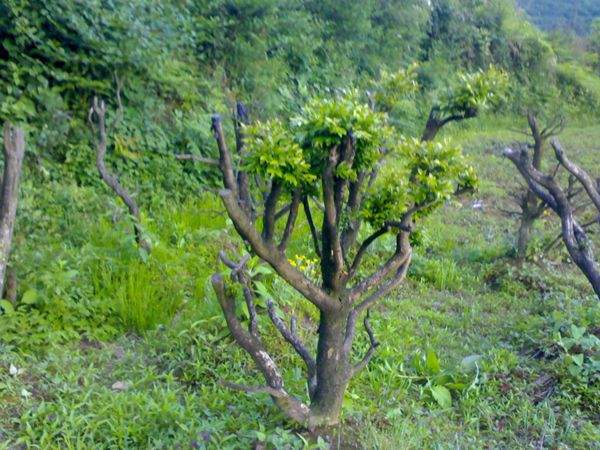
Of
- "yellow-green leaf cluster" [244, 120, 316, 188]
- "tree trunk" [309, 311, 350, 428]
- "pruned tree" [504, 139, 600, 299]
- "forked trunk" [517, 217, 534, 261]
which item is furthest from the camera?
"forked trunk" [517, 217, 534, 261]

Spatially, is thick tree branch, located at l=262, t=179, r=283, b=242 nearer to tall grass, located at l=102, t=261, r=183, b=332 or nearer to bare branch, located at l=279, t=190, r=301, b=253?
bare branch, located at l=279, t=190, r=301, b=253

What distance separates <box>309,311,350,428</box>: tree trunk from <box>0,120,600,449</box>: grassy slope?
168 millimetres

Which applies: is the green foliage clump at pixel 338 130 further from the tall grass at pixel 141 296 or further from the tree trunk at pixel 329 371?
the tall grass at pixel 141 296

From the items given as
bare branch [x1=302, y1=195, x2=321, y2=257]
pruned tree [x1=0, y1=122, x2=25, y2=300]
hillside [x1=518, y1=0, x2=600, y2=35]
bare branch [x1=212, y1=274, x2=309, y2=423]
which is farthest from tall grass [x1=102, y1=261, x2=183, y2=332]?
hillside [x1=518, y1=0, x2=600, y2=35]

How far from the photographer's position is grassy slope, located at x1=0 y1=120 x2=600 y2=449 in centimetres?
418

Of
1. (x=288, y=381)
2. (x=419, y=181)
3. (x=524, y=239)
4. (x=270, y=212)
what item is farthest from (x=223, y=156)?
(x=524, y=239)

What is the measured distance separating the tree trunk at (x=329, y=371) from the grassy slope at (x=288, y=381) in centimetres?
17

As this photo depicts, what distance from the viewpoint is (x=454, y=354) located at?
5527 millimetres

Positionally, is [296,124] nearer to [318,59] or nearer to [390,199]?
[390,199]

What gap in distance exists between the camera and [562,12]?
2923cm

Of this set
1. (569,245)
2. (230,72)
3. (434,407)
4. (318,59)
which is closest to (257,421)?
(434,407)

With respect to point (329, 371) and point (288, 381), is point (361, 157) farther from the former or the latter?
point (288, 381)

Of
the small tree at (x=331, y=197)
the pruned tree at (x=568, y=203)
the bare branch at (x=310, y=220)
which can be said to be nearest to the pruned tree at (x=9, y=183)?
the small tree at (x=331, y=197)

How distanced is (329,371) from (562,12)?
28075mm
